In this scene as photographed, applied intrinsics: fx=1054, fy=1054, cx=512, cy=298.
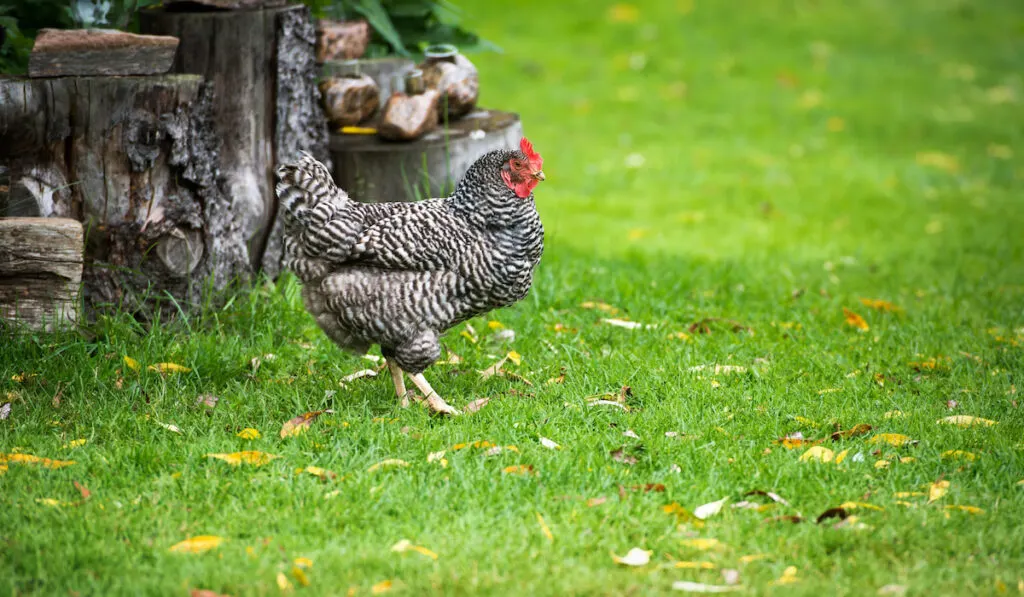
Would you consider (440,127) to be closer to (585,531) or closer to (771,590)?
(585,531)

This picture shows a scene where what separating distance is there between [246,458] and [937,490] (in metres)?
2.74

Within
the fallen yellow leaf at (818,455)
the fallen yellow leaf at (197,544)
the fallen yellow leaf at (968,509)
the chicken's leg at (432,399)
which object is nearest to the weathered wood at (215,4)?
the chicken's leg at (432,399)

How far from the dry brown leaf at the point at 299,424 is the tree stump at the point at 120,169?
137 centimetres

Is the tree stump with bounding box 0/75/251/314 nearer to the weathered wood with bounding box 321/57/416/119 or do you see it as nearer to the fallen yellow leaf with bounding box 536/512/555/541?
the weathered wood with bounding box 321/57/416/119

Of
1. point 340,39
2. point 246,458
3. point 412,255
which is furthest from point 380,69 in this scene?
point 246,458

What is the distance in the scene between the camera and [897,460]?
438cm

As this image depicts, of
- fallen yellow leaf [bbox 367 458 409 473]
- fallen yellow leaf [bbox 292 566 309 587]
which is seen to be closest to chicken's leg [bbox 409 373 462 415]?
fallen yellow leaf [bbox 367 458 409 473]

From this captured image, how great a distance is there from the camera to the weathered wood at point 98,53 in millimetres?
5391

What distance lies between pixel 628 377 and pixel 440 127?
2.66 meters

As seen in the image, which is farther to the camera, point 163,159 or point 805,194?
point 805,194

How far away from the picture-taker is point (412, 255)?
4852 millimetres

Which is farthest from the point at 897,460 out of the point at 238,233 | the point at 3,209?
the point at 3,209

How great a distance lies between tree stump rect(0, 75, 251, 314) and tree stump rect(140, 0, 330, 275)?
1.17 ft

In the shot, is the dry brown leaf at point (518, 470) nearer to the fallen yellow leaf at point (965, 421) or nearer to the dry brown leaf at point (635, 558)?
the dry brown leaf at point (635, 558)
